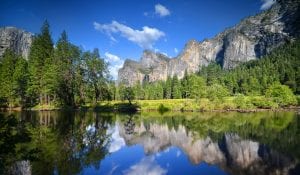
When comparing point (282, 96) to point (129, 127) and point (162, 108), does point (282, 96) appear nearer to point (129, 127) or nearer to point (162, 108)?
point (162, 108)

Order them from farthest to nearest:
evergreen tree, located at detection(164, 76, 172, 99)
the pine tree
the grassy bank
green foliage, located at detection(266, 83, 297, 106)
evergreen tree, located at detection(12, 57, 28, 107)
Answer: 1. evergreen tree, located at detection(164, 76, 172, 99)
2. green foliage, located at detection(266, 83, 297, 106)
3. the grassy bank
4. the pine tree
5. evergreen tree, located at detection(12, 57, 28, 107)

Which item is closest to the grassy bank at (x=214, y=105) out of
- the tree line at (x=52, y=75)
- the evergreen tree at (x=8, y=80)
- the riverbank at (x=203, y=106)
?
the riverbank at (x=203, y=106)

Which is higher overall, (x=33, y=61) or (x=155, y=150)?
(x=33, y=61)

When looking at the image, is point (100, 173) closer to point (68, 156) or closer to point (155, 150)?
point (68, 156)

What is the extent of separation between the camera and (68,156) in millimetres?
19062

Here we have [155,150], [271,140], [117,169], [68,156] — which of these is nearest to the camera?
[117,169]

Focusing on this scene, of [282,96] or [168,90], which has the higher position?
[168,90]

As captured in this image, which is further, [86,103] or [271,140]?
[86,103]

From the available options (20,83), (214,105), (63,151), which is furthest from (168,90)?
(63,151)

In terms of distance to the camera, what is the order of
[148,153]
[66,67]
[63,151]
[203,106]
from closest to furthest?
[63,151]
[148,153]
[66,67]
[203,106]

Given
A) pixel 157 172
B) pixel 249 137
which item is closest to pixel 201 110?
pixel 249 137

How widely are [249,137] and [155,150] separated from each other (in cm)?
1097

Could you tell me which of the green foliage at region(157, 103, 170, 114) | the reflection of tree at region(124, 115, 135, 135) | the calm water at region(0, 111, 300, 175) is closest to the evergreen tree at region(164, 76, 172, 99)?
the green foliage at region(157, 103, 170, 114)

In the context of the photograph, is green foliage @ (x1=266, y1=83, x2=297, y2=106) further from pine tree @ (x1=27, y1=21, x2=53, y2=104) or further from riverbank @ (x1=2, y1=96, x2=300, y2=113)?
pine tree @ (x1=27, y1=21, x2=53, y2=104)
